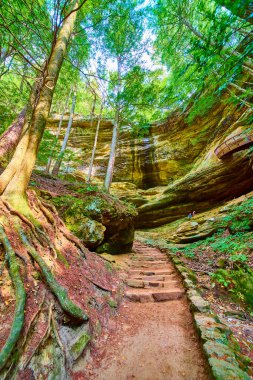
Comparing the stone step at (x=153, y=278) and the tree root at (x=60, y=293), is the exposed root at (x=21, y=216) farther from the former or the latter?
the stone step at (x=153, y=278)

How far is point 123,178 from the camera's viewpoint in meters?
20.2

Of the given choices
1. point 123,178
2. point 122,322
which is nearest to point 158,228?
point 123,178

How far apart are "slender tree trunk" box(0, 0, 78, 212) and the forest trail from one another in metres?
2.63

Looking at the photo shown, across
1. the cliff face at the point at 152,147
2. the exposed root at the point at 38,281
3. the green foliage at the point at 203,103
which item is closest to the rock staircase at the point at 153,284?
the exposed root at the point at 38,281

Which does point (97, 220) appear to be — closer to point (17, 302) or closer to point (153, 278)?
point (153, 278)

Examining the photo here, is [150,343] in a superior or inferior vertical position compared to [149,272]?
inferior

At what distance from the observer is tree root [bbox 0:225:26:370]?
61.5 inches

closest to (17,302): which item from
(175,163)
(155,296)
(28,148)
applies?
(155,296)

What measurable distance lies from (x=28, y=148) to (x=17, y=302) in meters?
3.07

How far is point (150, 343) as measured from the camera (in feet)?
8.79

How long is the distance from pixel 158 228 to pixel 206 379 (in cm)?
1360

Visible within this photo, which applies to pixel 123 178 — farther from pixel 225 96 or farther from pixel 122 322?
pixel 122 322

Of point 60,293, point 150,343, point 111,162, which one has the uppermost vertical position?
point 111,162

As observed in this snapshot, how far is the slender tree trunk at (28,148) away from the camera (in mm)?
3574
